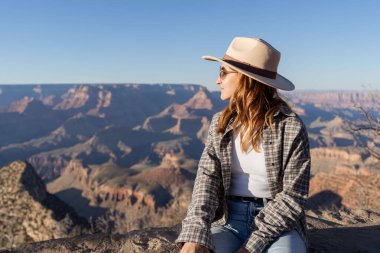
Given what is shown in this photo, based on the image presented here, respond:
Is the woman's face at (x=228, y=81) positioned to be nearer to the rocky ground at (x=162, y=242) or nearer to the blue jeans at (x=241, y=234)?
the blue jeans at (x=241, y=234)

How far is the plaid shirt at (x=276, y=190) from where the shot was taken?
282cm

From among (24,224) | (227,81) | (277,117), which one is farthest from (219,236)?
(24,224)

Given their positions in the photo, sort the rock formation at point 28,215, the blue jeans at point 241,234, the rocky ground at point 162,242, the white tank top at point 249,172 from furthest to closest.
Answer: the rock formation at point 28,215 < the rocky ground at point 162,242 < the white tank top at point 249,172 < the blue jeans at point 241,234

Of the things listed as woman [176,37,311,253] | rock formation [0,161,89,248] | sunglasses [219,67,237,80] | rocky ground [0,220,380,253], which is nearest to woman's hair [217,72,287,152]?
woman [176,37,311,253]

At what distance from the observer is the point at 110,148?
547 ft

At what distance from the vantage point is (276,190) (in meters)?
3.05

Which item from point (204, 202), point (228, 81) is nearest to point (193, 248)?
point (204, 202)

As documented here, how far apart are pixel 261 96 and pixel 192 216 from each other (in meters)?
1.13

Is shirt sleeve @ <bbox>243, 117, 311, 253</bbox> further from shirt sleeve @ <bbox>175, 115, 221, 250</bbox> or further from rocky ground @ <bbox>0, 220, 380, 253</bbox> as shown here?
rocky ground @ <bbox>0, 220, 380, 253</bbox>

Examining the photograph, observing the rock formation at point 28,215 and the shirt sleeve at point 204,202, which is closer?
the shirt sleeve at point 204,202

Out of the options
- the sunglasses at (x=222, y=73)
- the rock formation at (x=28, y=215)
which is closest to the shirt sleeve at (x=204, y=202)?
the sunglasses at (x=222, y=73)

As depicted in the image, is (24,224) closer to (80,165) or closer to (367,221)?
(367,221)

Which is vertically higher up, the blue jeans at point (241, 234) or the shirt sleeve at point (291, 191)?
the shirt sleeve at point (291, 191)

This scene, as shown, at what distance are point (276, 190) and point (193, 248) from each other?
2.78ft
